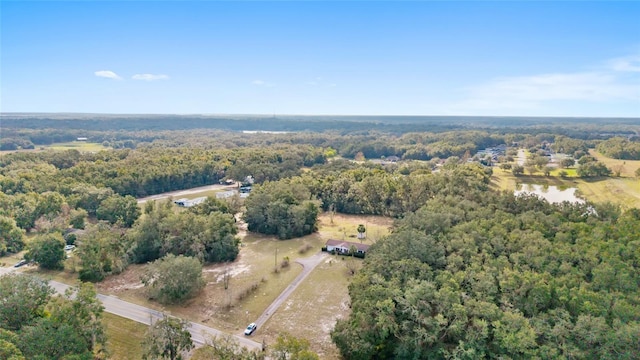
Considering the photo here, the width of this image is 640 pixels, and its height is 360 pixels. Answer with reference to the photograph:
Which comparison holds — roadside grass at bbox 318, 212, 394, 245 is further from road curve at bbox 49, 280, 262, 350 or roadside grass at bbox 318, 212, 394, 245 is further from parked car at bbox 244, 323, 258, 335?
road curve at bbox 49, 280, 262, 350

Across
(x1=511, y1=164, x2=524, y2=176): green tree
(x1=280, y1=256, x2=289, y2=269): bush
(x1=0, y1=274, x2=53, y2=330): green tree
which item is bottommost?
(x1=280, y1=256, x2=289, y2=269): bush

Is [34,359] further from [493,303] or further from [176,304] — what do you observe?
[493,303]

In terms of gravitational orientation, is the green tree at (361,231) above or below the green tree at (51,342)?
below

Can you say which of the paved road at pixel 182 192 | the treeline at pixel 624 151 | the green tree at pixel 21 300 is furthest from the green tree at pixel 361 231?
the treeline at pixel 624 151

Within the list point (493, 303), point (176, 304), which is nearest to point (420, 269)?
point (493, 303)

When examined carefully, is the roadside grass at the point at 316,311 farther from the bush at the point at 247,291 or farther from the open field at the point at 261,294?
the bush at the point at 247,291

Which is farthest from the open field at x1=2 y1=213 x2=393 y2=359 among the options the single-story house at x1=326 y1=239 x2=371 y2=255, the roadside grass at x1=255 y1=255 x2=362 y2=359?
the single-story house at x1=326 y1=239 x2=371 y2=255

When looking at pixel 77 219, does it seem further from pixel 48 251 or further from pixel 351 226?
pixel 351 226
